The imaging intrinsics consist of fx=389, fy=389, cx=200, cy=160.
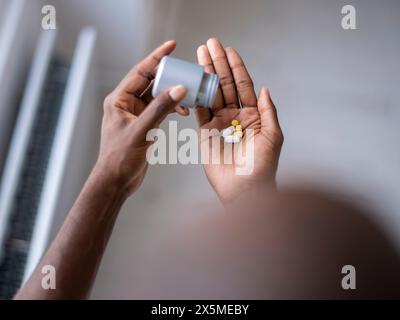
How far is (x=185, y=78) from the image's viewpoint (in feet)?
1.75

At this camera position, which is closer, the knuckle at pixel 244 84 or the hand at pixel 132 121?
the hand at pixel 132 121

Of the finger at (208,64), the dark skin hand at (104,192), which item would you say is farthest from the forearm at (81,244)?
the finger at (208,64)


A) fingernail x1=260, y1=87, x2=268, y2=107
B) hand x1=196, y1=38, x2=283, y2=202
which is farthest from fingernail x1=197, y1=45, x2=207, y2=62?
fingernail x1=260, y1=87, x2=268, y2=107

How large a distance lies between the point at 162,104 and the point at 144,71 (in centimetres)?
15

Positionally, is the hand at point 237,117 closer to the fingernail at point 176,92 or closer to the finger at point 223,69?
the finger at point 223,69

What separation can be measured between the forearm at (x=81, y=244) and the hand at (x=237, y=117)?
19 centimetres

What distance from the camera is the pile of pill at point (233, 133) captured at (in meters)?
0.65

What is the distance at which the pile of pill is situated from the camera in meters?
0.65

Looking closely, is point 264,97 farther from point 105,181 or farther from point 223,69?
point 105,181

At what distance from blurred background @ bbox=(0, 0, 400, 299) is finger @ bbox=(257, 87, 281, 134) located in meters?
0.34

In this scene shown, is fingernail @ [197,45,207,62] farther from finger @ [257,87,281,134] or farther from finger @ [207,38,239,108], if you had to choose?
finger @ [257,87,281,134]

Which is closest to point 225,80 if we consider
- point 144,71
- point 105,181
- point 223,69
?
point 223,69
